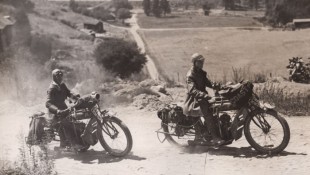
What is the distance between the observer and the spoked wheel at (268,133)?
7809mm

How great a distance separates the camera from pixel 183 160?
26.7 ft

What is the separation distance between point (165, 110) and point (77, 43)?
1358 inches

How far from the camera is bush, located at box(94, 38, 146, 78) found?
29.3 metres

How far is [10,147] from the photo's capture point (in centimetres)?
984

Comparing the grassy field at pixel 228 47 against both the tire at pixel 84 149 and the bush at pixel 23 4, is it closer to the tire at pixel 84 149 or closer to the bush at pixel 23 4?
the bush at pixel 23 4

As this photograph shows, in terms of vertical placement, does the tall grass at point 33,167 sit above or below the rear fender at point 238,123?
below

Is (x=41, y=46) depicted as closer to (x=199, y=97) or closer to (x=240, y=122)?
(x=199, y=97)

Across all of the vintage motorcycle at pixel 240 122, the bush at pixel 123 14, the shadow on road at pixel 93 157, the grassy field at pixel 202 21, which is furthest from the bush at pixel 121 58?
the vintage motorcycle at pixel 240 122

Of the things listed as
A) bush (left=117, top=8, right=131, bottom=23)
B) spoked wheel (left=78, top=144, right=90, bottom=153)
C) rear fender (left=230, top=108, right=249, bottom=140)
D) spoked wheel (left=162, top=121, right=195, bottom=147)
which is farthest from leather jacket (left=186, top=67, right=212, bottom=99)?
bush (left=117, top=8, right=131, bottom=23)

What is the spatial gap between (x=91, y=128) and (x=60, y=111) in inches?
25.7

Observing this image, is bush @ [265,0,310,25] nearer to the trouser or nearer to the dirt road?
the dirt road

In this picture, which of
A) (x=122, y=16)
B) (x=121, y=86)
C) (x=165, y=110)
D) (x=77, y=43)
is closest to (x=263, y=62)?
(x=122, y=16)

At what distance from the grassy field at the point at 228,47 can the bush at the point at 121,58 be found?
337cm

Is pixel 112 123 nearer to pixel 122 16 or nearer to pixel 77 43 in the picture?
pixel 122 16
